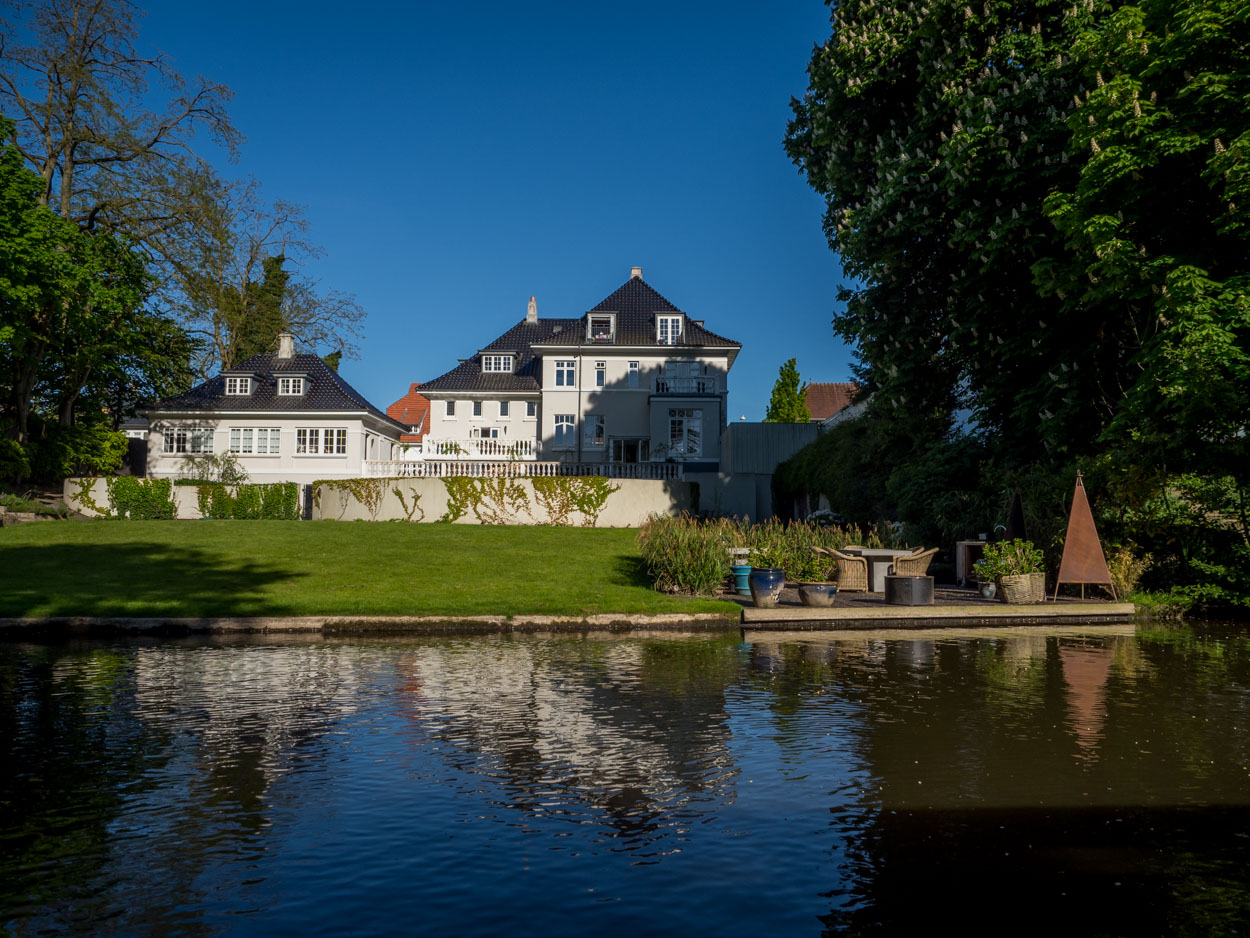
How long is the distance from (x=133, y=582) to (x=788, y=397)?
53.8m

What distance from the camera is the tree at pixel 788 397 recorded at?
6769 centimetres

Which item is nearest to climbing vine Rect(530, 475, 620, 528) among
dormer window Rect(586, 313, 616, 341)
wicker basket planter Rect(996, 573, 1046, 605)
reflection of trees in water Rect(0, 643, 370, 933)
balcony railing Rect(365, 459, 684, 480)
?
balcony railing Rect(365, 459, 684, 480)

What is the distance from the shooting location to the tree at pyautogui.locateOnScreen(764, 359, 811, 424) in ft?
222

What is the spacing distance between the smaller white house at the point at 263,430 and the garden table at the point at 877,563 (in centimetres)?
3825

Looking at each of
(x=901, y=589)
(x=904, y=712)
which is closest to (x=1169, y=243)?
(x=901, y=589)

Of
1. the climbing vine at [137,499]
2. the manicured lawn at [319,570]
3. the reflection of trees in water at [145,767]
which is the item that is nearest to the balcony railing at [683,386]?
the manicured lawn at [319,570]

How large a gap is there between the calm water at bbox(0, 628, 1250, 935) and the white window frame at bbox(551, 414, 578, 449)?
45.8 m

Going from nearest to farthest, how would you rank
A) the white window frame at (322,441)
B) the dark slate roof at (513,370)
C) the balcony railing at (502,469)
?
the balcony railing at (502,469)
the white window frame at (322,441)
the dark slate roof at (513,370)

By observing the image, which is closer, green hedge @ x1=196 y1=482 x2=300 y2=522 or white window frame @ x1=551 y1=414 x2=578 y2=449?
green hedge @ x1=196 y1=482 x2=300 y2=522

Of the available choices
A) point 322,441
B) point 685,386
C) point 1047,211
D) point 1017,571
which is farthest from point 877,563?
point 322,441

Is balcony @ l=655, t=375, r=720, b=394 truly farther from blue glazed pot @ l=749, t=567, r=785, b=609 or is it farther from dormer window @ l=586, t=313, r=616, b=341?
blue glazed pot @ l=749, t=567, r=785, b=609

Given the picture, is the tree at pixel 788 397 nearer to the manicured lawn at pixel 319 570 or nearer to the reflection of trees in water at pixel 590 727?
the manicured lawn at pixel 319 570

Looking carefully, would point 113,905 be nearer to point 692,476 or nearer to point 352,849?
point 352,849

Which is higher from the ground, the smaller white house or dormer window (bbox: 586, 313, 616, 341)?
dormer window (bbox: 586, 313, 616, 341)
